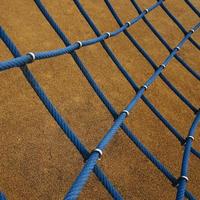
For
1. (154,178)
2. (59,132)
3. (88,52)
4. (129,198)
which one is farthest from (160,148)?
(88,52)

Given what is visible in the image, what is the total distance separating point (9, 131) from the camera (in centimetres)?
340

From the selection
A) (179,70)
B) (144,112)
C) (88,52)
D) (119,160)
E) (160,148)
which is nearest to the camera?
(119,160)

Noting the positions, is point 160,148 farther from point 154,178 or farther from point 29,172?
point 29,172

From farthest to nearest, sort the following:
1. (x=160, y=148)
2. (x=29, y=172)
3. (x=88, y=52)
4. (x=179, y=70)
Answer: (x=179, y=70) < (x=88, y=52) < (x=160, y=148) < (x=29, y=172)

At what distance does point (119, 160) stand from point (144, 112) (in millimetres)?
913

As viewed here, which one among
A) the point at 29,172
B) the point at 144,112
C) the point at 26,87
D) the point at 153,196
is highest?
the point at 26,87

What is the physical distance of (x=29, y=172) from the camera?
314 cm

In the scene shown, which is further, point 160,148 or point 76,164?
point 160,148

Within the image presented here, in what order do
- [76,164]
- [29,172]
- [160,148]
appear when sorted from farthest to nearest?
[160,148] → [76,164] → [29,172]

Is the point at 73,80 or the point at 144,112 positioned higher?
the point at 73,80

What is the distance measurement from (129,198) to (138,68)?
2.28m

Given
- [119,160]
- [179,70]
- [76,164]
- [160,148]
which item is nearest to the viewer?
[76,164]

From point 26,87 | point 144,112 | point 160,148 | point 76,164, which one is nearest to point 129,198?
point 76,164

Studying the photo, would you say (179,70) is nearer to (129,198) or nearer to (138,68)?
(138,68)
